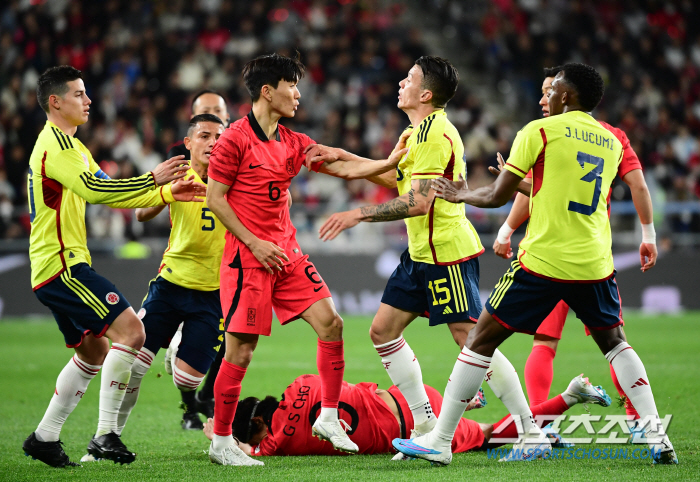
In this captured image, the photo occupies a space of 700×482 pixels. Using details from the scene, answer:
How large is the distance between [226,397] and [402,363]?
1.16 metres

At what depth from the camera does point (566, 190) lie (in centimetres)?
452

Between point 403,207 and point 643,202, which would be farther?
point 643,202

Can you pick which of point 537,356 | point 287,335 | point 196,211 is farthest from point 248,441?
point 287,335

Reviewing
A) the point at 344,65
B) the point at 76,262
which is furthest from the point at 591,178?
the point at 344,65

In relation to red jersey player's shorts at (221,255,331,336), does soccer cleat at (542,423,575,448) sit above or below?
below

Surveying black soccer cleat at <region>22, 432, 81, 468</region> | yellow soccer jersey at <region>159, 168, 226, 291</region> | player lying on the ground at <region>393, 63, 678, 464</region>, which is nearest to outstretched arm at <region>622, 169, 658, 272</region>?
player lying on the ground at <region>393, 63, 678, 464</region>

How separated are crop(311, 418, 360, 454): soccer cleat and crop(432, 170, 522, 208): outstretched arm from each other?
5.14ft

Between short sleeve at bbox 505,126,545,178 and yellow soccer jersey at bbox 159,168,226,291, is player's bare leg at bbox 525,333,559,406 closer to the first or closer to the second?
short sleeve at bbox 505,126,545,178

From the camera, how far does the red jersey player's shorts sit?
4.91 metres

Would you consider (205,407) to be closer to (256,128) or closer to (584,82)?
(256,128)

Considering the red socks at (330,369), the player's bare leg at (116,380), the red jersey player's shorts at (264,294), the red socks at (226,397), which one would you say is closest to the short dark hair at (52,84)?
the player's bare leg at (116,380)

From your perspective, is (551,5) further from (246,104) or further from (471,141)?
(246,104)

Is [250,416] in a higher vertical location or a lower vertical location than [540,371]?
lower

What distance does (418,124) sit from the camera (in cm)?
536
